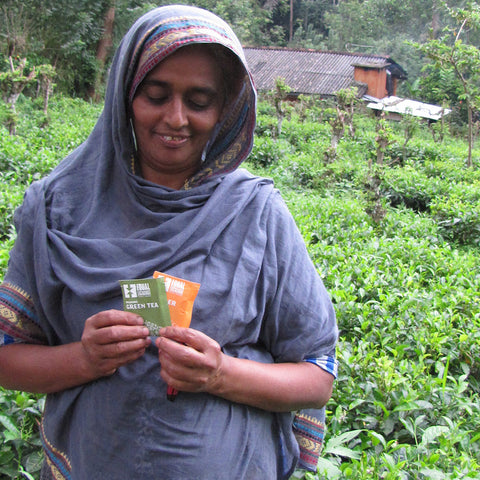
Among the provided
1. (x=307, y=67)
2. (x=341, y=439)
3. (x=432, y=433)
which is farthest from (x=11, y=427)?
(x=307, y=67)

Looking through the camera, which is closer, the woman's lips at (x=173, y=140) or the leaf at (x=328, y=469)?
the woman's lips at (x=173, y=140)

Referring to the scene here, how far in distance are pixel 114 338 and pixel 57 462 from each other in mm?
495

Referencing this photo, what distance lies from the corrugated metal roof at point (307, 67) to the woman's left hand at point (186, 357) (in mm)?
22572

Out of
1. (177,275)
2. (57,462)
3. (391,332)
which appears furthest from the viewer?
(391,332)

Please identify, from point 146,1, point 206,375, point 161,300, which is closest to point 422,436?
point 206,375

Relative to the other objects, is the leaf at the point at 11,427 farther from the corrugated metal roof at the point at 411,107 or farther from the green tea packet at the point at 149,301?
the corrugated metal roof at the point at 411,107

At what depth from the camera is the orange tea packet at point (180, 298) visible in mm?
1188

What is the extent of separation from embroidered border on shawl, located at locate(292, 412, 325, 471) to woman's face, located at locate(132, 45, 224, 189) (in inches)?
31.1

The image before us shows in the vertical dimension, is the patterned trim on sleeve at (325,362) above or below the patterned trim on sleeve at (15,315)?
below

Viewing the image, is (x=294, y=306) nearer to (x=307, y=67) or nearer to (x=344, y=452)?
(x=344, y=452)

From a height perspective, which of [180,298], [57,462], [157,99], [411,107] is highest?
[157,99]

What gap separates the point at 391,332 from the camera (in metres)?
2.98

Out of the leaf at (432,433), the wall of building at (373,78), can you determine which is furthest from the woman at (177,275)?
the wall of building at (373,78)

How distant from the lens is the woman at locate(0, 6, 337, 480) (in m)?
1.21
